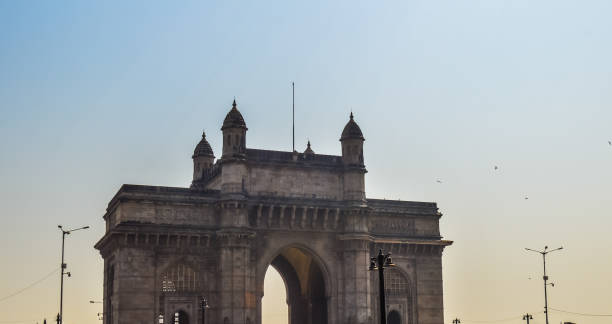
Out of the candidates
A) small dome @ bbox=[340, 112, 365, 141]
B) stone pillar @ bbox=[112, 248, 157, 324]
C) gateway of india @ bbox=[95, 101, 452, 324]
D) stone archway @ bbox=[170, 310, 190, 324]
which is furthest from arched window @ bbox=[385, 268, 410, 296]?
stone pillar @ bbox=[112, 248, 157, 324]

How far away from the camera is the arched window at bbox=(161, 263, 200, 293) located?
209ft

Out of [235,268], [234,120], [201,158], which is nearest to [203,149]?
[201,158]

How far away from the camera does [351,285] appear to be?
68.4 m

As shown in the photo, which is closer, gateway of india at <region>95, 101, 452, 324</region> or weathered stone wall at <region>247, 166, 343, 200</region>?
gateway of india at <region>95, 101, 452, 324</region>

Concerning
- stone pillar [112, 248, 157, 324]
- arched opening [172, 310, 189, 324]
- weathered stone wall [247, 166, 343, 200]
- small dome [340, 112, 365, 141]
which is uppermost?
small dome [340, 112, 365, 141]

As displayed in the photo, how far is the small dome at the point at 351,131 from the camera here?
2808 inches

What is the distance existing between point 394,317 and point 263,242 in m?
13.5

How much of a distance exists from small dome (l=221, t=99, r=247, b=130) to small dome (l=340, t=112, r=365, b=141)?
8.76 meters

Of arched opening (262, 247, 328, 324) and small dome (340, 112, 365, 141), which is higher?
small dome (340, 112, 365, 141)

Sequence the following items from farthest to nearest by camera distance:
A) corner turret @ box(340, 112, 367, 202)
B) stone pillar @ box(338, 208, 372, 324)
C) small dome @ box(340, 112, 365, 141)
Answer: small dome @ box(340, 112, 365, 141), corner turret @ box(340, 112, 367, 202), stone pillar @ box(338, 208, 372, 324)

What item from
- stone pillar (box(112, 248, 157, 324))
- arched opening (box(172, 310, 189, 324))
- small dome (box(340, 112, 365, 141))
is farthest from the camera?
small dome (box(340, 112, 365, 141))

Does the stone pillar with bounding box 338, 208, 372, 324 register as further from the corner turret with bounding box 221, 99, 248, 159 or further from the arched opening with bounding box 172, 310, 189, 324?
the arched opening with bounding box 172, 310, 189, 324

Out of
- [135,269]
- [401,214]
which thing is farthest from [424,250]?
[135,269]

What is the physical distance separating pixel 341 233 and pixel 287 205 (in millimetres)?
5114
